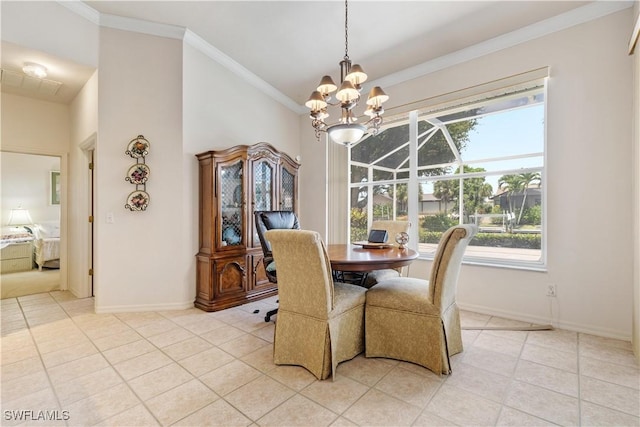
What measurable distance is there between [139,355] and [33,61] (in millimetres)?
3094

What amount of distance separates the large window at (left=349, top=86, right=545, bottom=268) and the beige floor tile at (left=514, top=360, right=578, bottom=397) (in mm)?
1232

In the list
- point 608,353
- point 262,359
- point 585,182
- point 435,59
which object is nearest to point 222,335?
point 262,359

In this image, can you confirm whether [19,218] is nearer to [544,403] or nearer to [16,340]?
[16,340]

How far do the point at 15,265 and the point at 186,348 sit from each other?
5.28 metres

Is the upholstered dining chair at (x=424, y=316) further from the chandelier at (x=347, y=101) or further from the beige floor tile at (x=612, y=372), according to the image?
the chandelier at (x=347, y=101)

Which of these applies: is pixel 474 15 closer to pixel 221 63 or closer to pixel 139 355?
pixel 221 63

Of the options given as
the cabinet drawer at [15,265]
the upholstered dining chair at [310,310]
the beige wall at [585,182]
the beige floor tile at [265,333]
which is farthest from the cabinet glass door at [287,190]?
the cabinet drawer at [15,265]

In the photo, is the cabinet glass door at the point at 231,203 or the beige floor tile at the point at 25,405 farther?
the cabinet glass door at the point at 231,203

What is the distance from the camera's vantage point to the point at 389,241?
Result: 330 centimetres

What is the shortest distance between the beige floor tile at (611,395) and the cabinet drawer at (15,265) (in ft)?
25.7

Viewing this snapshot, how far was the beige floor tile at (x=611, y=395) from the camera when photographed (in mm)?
1582

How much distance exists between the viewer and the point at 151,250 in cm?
322

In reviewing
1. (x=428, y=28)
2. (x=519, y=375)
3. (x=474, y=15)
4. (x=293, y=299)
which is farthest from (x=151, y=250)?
(x=474, y=15)

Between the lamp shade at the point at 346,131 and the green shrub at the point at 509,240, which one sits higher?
the lamp shade at the point at 346,131
